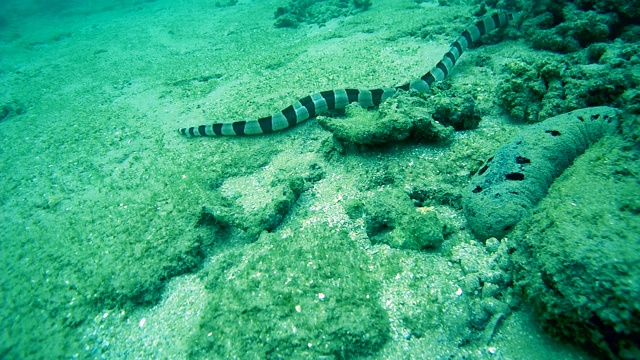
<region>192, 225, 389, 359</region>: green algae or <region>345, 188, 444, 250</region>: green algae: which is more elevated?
<region>345, 188, 444, 250</region>: green algae

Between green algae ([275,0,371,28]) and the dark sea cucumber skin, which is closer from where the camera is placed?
the dark sea cucumber skin

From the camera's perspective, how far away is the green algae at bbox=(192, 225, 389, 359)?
1.81 meters

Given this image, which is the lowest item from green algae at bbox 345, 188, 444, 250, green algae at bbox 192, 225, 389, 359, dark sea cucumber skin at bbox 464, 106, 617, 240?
green algae at bbox 192, 225, 389, 359

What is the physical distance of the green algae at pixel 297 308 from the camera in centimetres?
181

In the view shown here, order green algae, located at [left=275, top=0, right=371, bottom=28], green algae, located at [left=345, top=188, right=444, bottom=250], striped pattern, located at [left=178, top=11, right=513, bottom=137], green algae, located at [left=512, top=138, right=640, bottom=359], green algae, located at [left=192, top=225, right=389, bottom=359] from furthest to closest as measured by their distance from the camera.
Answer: green algae, located at [left=275, top=0, right=371, bottom=28]
striped pattern, located at [left=178, top=11, right=513, bottom=137]
green algae, located at [left=345, top=188, right=444, bottom=250]
green algae, located at [left=192, top=225, right=389, bottom=359]
green algae, located at [left=512, top=138, right=640, bottom=359]

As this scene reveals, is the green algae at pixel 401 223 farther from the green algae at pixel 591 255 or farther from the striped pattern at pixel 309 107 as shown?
Answer: the striped pattern at pixel 309 107

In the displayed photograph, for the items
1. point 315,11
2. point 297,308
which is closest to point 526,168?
point 297,308

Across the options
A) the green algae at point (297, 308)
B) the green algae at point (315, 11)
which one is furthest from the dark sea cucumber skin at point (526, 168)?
the green algae at point (315, 11)

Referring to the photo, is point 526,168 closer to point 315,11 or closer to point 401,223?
point 401,223

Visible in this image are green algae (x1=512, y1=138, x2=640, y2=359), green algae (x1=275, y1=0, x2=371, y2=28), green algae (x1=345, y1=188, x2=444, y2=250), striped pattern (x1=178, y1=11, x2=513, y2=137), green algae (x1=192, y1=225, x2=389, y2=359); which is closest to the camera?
green algae (x1=512, y1=138, x2=640, y2=359)

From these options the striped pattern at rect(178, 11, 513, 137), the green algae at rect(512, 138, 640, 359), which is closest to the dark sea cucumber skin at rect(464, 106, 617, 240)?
the green algae at rect(512, 138, 640, 359)

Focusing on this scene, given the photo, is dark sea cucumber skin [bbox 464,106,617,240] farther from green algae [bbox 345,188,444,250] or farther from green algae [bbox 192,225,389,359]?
green algae [bbox 192,225,389,359]

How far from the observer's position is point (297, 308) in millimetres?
1940

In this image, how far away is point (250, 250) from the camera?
2.56m
